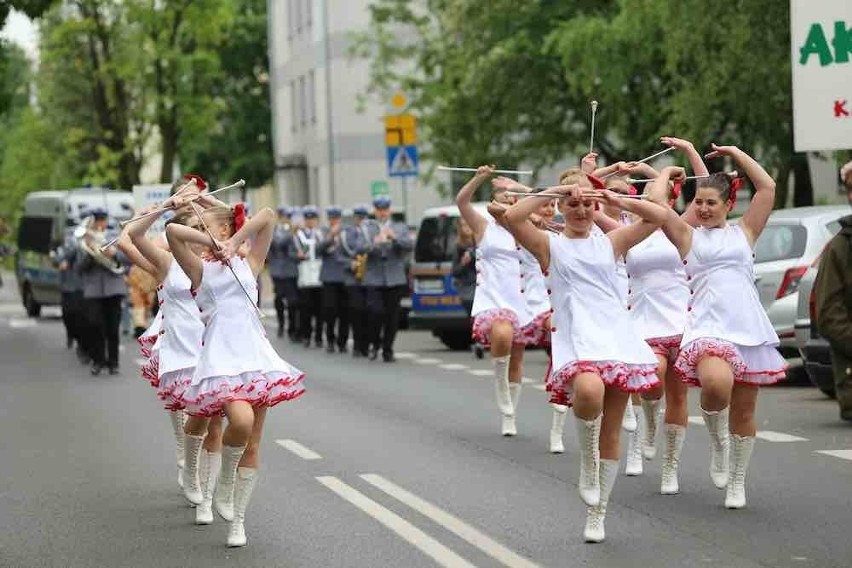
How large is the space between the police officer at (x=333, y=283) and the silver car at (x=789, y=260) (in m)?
9.59

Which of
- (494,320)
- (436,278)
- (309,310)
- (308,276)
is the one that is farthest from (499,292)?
(308,276)

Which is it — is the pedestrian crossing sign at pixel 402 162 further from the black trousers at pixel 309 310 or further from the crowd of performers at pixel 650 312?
the crowd of performers at pixel 650 312

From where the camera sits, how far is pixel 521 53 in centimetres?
3809

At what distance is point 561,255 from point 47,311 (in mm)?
38851

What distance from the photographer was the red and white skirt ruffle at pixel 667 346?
12125 millimetres

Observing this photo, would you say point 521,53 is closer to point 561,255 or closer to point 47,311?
point 47,311

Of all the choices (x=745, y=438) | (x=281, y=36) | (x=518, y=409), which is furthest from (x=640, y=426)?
(x=281, y=36)

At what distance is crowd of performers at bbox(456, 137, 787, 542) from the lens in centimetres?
955

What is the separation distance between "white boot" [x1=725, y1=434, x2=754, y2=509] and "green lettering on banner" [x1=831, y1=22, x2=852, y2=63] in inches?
196

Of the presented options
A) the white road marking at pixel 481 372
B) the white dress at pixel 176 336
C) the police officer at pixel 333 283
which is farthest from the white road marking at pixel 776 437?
the police officer at pixel 333 283

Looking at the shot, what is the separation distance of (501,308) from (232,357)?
5928 millimetres

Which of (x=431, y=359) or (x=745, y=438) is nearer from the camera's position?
(x=745, y=438)

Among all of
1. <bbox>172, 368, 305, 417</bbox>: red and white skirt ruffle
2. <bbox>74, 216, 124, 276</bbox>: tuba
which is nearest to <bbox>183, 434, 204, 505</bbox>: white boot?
<bbox>172, 368, 305, 417</bbox>: red and white skirt ruffle

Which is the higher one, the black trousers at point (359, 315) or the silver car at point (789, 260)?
the silver car at point (789, 260)
